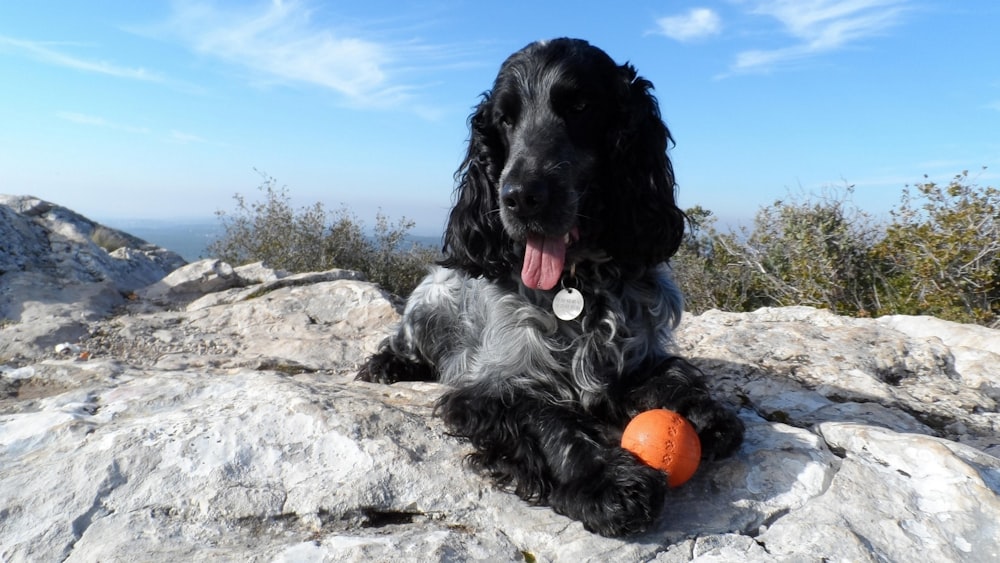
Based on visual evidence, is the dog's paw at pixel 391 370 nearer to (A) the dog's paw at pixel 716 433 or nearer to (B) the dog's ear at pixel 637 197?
(B) the dog's ear at pixel 637 197

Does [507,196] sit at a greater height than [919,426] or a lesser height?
greater

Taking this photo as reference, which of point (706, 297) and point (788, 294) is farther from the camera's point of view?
point (706, 297)

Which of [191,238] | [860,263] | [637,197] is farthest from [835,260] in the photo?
[191,238]

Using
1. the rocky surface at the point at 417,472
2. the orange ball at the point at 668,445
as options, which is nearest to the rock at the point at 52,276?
the rocky surface at the point at 417,472

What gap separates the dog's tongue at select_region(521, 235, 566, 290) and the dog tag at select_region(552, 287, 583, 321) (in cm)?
18

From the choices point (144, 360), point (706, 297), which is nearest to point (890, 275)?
point (706, 297)

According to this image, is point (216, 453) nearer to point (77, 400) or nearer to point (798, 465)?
point (77, 400)

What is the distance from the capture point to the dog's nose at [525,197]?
279 cm

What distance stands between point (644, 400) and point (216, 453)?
5.96 ft

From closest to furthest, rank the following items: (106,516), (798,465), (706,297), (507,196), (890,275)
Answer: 1. (106,516)
2. (798,465)
3. (507,196)
4. (890,275)
5. (706,297)

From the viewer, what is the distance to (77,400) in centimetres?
341

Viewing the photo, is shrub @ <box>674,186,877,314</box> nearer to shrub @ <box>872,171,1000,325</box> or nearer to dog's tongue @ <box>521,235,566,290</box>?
shrub @ <box>872,171,1000,325</box>

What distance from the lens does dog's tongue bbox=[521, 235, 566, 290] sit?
9.82ft

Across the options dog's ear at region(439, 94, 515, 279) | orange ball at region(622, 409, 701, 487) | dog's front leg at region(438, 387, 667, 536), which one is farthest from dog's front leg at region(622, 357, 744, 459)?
dog's ear at region(439, 94, 515, 279)
